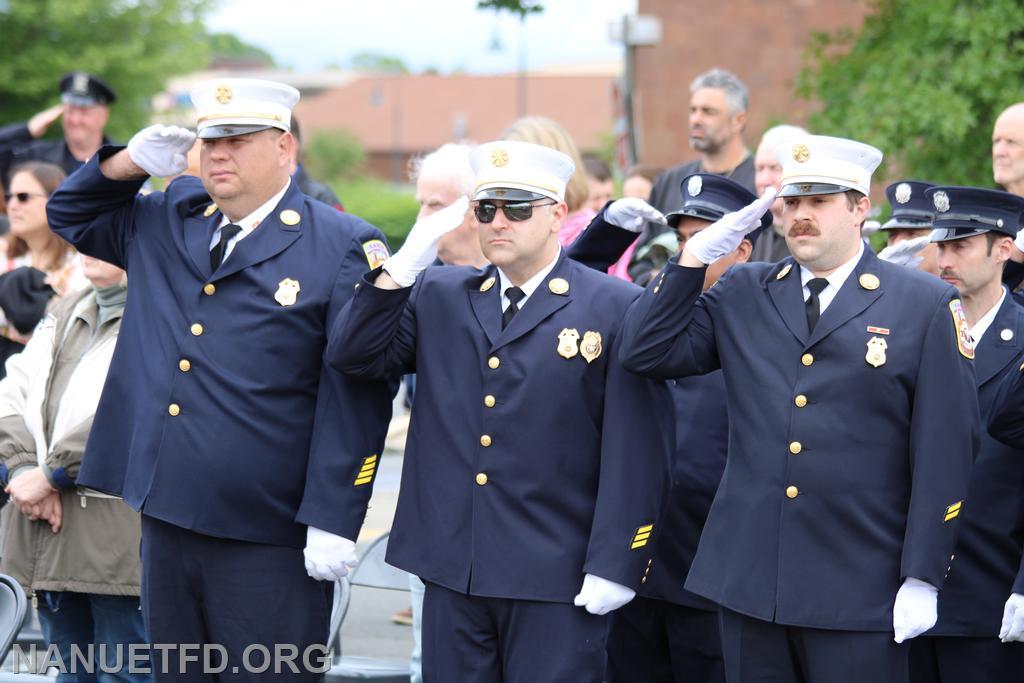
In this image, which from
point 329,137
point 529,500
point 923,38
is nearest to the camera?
point 529,500

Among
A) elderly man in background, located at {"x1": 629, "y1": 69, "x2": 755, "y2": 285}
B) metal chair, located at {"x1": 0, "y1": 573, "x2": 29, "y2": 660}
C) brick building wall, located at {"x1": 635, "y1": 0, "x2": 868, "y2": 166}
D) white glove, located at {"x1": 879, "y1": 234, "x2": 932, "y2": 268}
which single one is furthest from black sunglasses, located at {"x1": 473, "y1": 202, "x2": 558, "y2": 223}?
brick building wall, located at {"x1": 635, "y1": 0, "x2": 868, "y2": 166}

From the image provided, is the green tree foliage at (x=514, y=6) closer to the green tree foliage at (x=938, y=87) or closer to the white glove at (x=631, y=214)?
the white glove at (x=631, y=214)

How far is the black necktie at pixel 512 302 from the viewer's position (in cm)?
420

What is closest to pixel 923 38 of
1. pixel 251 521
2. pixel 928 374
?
pixel 928 374

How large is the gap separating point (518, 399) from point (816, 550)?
940mm

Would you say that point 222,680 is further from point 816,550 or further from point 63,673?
point 816,550

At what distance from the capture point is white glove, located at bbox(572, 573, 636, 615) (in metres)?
3.96

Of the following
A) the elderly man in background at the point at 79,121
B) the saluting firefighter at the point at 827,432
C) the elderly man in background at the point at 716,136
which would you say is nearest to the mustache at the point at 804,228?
the saluting firefighter at the point at 827,432

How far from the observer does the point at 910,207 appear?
5.29 meters

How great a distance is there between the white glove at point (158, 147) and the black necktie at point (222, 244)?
0.89 ft

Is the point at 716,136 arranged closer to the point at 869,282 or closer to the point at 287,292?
the point at 869,282

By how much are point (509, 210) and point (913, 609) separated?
5.21 feet

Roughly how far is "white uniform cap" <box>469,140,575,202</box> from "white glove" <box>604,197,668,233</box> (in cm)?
24

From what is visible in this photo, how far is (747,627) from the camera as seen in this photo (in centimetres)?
395
